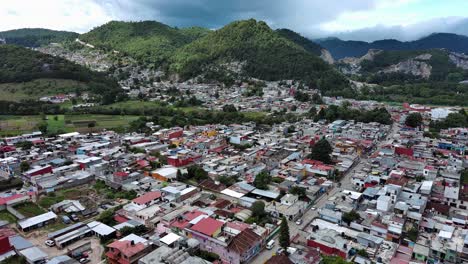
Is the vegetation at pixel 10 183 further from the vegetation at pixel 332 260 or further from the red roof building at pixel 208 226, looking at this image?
the vegetation at pixel 332 260

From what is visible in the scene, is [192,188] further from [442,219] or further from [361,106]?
[361,106]

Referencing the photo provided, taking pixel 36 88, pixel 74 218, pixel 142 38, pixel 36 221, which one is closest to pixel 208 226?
pixel 74 218

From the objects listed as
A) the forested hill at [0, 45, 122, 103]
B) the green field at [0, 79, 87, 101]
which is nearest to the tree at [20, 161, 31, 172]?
the forested hill at [0, 45, 122, 103]

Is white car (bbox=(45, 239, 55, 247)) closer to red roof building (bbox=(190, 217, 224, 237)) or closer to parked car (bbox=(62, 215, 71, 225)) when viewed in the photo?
parked car (bbox=(62, 215, 71, 225))

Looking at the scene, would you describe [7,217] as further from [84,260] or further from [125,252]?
[125,252]

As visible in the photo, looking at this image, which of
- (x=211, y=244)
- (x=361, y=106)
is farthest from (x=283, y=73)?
(x=211, y=244)
